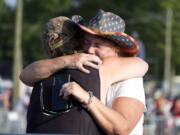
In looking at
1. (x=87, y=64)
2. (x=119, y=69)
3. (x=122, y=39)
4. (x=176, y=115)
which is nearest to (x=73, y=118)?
(x=87, y=64)

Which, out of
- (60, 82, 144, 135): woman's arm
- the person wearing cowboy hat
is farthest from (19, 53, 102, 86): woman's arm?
(60, 82, 144, 135): woman's arm

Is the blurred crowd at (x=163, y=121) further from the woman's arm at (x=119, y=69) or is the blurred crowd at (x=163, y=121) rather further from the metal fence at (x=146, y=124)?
the woman's arm at (x=119, y=69)

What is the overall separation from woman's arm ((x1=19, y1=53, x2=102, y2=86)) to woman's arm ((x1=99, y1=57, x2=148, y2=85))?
0.22 feet

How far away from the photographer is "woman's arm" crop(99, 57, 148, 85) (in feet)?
9.13

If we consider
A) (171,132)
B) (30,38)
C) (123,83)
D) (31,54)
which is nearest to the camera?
(123,83)

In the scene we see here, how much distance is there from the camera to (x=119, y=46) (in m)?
2.98

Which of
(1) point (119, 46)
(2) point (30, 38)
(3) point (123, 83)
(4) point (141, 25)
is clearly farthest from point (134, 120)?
(2) point (30, 38)

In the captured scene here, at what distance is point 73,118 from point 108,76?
326 mm

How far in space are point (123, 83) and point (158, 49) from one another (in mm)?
37668

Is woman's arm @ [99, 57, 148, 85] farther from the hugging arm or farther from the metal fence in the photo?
the metal fence

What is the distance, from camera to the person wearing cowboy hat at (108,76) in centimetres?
261

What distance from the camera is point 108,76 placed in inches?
109

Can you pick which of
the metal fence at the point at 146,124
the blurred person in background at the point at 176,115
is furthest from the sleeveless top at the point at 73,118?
the blurred person in background at the point at 176,115

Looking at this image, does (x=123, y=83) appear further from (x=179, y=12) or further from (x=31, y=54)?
(x=31, y=54)
